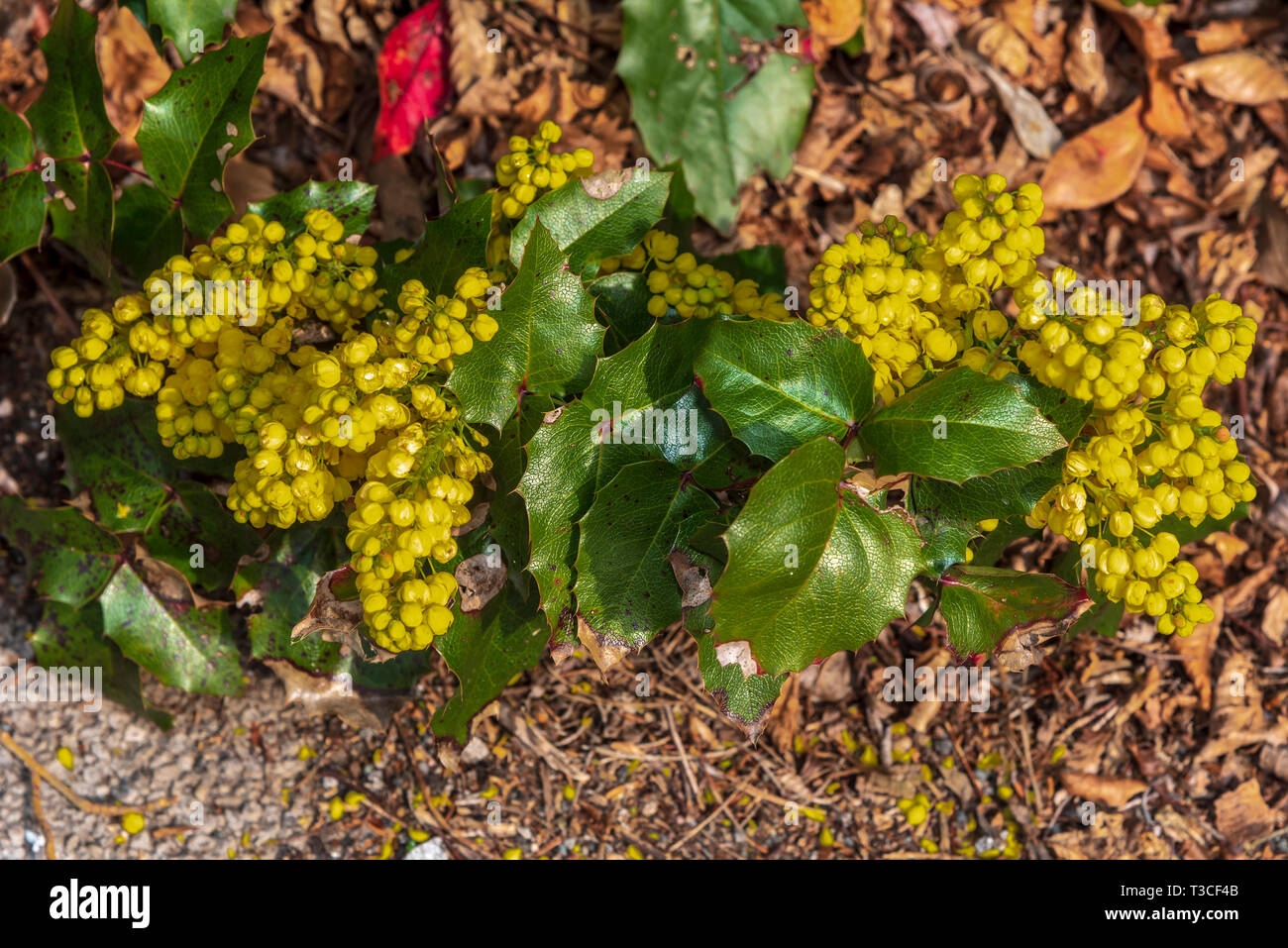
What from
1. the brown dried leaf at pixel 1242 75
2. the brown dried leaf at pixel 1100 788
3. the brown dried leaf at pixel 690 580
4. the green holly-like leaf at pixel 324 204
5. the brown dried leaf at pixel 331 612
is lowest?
the brown dried leaf at pixel 1100 788

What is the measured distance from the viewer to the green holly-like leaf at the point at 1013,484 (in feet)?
4.57

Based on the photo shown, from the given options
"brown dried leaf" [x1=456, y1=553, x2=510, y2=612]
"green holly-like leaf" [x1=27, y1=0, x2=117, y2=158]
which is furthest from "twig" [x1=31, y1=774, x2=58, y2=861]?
"green holly-like leaf" [x1=27, y1=0, x2=117, y2=158]

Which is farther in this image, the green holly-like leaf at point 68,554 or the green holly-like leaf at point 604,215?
the green holly-like leaf at point 68,554

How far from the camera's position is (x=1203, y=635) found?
7.47 feet

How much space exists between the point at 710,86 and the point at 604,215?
85 cm

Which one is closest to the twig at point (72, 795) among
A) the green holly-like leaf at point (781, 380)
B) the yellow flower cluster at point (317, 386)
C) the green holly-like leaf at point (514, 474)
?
the yellow flower cluster at point (317, 386)

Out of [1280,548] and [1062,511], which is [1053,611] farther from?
[1280,548]

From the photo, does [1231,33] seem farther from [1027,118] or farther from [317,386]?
[317,386]

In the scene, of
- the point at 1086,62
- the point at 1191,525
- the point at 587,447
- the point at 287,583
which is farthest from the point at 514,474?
the point at 1086,62

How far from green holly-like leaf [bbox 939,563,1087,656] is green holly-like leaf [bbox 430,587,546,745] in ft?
2.13

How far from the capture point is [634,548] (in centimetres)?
150

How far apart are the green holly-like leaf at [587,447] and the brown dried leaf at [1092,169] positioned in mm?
1422

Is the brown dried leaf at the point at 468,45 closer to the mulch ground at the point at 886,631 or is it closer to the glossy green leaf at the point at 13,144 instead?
the mulch ground at the point at 886,631

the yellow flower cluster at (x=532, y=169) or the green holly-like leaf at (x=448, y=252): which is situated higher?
the yellow flower cluster at (x=532, y=169)
